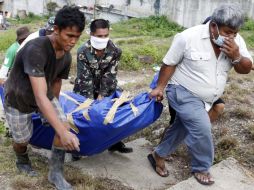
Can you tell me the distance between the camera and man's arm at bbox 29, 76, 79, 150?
267cm

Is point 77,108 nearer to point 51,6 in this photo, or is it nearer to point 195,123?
point 195,123

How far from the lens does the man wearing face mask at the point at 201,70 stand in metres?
3.24

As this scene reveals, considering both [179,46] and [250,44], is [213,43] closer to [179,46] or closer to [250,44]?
[179,46]

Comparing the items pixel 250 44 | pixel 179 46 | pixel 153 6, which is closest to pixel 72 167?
pixel 179 46

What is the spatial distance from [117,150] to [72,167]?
24.4 inches

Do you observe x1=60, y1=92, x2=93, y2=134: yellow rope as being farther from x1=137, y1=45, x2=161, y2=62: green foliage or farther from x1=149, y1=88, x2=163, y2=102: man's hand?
x1=137, y1=45, x2=161, y2=62: green foliage

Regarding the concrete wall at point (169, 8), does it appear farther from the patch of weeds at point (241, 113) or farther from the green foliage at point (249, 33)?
the patch of weeds at point (241, 113)

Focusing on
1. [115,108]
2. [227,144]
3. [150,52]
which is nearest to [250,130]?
[227,144]

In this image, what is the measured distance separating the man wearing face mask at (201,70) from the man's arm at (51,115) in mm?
1107

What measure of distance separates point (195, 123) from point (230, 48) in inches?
25.9

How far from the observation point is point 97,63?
403cm

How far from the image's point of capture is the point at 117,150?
421 cm

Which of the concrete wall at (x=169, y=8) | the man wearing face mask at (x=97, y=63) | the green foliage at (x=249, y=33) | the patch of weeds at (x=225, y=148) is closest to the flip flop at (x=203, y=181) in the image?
the patch of weeds at (x=225, y=148)

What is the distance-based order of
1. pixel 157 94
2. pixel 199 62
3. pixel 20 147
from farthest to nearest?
1. pixel 157 94
2. pixel 20 147
3. pixel 199 62
